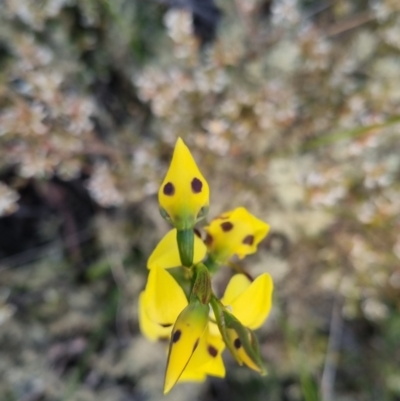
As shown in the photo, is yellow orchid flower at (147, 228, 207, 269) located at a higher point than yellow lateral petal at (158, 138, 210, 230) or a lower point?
lower

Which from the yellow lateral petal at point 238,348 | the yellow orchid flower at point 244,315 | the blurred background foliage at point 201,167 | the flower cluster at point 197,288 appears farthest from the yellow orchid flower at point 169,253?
the blurred background foliage at point 201,167

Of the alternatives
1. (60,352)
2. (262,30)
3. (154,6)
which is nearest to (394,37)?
(262,30)

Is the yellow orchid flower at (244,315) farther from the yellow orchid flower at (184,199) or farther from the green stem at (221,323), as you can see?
the yellow orchid flower at (184,199)

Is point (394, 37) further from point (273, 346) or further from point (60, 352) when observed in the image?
point (60, 352)

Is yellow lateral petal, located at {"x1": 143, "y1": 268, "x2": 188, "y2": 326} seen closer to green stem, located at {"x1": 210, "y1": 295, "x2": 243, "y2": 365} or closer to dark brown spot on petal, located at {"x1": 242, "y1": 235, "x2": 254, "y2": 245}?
green stem, located at {"x1": 210, "y1": 295, "x2": 243, "y2": 365}

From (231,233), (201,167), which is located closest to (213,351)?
(231,233)

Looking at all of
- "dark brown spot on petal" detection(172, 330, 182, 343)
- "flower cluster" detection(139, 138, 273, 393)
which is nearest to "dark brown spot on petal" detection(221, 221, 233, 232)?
"flower cluster" detection(139, 138, 273, 393)

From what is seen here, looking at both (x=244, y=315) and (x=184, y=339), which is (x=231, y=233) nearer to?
(x=244, y=315)

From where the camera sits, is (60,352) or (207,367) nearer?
(207,367)
